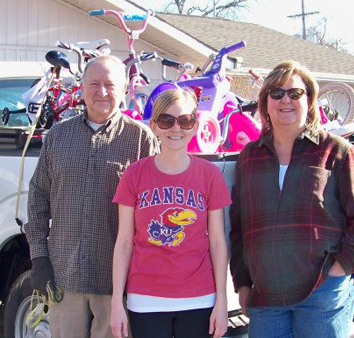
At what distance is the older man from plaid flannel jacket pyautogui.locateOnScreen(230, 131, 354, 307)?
0.63 meters

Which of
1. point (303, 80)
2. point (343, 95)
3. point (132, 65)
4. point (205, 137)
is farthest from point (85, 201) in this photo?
point (343, 95)

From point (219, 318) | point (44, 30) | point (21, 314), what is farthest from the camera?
point (44, 30)

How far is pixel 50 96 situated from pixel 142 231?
2467 mm

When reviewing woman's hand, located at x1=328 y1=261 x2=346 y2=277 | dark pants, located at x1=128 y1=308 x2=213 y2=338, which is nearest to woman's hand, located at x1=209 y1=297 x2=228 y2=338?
dark pants, located at x1=128 y1=308 x2=213 y2=338

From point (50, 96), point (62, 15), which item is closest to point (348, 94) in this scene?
point (50, 96)

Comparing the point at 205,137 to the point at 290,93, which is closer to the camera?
the point at 290,93

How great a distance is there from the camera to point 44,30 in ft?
35.5

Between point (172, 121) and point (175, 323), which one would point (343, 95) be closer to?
point (172, 121)

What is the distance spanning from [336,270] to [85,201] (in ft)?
3.92

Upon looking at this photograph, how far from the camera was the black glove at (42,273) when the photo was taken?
2.76m

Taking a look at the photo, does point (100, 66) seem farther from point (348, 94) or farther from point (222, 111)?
point (348, 94)

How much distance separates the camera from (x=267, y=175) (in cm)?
261

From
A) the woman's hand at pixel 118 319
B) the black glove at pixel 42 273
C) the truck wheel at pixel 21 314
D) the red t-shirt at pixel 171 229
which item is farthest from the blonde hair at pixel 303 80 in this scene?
the truck wheel at pixel 21 314

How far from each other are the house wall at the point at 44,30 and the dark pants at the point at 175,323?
322 inches
